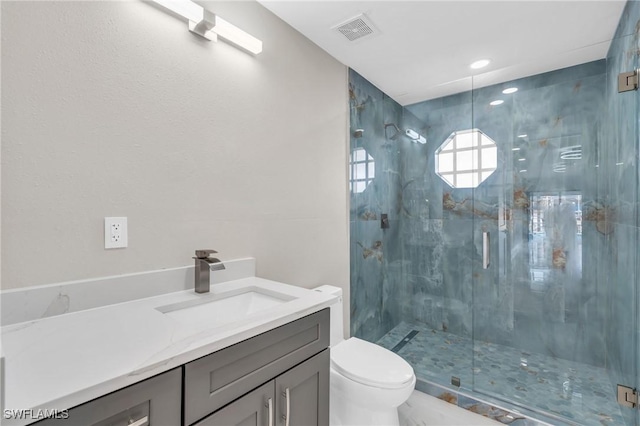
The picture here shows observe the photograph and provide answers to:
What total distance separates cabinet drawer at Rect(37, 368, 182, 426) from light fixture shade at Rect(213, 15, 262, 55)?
140 cm

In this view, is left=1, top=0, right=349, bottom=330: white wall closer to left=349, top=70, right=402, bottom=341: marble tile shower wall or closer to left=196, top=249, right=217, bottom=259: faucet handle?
left=196, top=249, right=217, bottom=259: faucet handle

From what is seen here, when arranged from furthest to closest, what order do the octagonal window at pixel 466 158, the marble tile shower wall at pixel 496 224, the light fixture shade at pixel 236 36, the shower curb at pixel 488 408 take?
the octagonal window at pixel 466 158
the marble tile shower wall at pixel 496 224
the shower curb at pixel 488 408
the light fixture shade at pixel 236 36

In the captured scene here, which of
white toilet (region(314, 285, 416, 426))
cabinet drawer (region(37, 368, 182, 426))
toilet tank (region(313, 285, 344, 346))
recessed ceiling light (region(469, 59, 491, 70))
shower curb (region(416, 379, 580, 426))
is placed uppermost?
recessed ceiling light (region(469, 59, 491, 70))

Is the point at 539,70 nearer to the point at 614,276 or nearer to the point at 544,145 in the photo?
the point at 544,145

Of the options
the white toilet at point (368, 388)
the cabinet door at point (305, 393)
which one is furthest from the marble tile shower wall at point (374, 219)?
the cabinet door at point (305, 393)

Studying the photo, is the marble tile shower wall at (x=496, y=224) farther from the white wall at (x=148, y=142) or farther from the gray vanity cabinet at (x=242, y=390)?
the gray vanity cabinet at (x=242, y=390)

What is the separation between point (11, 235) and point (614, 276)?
3.05 meters

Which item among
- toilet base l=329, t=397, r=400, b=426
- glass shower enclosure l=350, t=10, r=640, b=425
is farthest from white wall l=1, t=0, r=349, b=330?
glass shower enclosure l=350, t=10, r=640, b=425

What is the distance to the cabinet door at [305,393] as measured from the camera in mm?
967

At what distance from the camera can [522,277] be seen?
252 cm

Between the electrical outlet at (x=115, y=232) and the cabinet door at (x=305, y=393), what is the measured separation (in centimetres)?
75

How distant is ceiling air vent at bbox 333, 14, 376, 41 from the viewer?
180 cm

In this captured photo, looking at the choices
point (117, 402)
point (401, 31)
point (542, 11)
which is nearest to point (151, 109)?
point (117, 402)

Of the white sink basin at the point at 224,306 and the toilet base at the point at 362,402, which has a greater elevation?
the white sink basin at the point at 224,306
